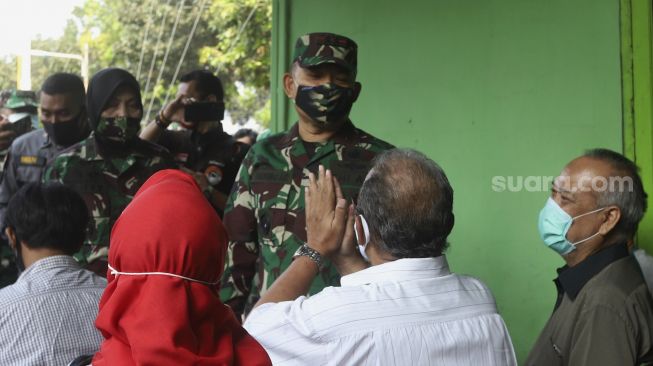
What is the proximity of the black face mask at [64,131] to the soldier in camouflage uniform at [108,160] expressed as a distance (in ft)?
2.68

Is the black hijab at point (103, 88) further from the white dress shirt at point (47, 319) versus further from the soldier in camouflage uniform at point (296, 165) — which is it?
the white dress shirt at point (47, 319)

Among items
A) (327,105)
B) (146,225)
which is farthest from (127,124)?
(146,225)

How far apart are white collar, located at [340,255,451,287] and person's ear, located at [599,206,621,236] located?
1.21 metres

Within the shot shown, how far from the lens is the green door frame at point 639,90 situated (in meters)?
4.17

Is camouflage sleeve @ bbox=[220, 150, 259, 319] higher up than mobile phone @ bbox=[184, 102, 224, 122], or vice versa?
mobile phone @ bbox=[184, 102, 224, 122]

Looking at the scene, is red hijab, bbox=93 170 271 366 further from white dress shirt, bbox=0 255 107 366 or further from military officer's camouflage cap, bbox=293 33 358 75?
military officer's camouflage cap, bbox=293 33 358 75

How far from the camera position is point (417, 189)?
2.07m

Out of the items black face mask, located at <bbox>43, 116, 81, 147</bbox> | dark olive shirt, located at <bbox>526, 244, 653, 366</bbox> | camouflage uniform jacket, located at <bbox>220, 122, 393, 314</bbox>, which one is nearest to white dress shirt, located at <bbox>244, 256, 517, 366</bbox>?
dark olive shirt, located at <bbox>526, 244, 653, 366</bbox>

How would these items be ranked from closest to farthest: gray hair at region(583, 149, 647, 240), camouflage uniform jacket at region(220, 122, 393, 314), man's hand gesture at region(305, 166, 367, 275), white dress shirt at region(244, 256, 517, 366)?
white dress shirt at region(244, 256, 517, 366)
man's hand gesture at region(305, 166, 367, 275)
gray hair at region(583, 149, 647, 240)
camouflage uniform jacket at region(220, 122, 393, 314)

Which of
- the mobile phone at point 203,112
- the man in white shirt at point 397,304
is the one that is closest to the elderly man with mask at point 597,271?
the man in white shirt at point 397,304

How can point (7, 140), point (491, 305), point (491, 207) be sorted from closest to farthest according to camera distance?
point (491, 305)
point (491, 207)
point (7, 140)

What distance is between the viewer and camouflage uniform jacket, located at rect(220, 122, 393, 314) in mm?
3467

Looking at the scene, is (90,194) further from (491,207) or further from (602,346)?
(602,346)

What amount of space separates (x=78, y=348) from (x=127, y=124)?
6.59 feet
